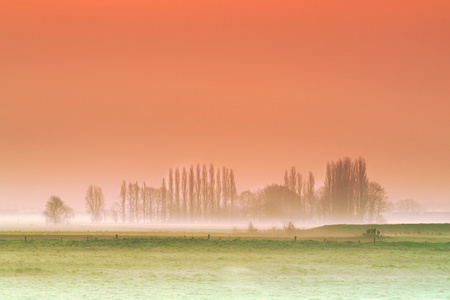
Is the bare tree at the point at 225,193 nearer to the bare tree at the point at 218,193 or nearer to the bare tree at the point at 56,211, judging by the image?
the bare tree at the point at 218,193

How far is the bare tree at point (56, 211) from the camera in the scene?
365 feet

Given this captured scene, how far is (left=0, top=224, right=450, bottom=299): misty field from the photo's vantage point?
24.2m

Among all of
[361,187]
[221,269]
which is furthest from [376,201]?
[221,269]

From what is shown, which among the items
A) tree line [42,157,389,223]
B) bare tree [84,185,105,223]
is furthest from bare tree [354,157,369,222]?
bare tree [84,185,105,223]

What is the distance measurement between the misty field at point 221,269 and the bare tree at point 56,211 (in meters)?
59.5

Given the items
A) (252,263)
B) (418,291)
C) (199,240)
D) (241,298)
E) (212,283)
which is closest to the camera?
(241,298)

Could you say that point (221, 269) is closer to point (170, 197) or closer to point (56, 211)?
point (170, 197)

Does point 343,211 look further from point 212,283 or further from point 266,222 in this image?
point 212,283

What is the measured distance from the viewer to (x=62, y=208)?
367ft

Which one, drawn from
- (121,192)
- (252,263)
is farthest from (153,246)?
(121,192)

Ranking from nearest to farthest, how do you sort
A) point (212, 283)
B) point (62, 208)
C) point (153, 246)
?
1. point (212, 283)
2. point (153, 246)
3. point (62, 208)

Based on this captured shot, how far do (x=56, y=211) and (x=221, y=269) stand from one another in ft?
273

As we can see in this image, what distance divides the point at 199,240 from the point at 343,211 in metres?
46.7

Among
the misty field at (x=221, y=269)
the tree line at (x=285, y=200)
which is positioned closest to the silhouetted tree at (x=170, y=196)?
the tree line at (x=285, y=200)
